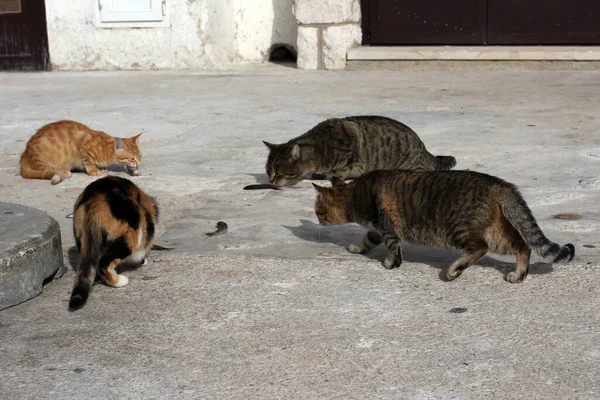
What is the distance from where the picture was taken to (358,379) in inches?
124

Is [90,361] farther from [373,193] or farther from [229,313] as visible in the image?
[373,193]

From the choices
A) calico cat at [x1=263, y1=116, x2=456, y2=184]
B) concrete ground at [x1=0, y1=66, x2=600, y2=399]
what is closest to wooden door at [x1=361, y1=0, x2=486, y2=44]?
concrete ground at [x1=0, y1=66, x2=600, y2=399]

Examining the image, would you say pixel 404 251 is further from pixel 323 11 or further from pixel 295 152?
pixel 323 11

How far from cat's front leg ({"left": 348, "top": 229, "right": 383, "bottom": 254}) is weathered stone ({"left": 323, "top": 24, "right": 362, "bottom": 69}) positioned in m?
6.99

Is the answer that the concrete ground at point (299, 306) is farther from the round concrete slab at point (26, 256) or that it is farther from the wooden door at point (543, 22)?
the wooden door at point (543, 22)

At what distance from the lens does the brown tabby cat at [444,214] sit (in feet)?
13.1

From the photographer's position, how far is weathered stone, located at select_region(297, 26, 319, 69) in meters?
11.4

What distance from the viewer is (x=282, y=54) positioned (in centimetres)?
1285

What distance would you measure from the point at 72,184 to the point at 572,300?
3.70 meters

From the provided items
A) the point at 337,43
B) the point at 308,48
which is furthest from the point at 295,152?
the point at 308,48

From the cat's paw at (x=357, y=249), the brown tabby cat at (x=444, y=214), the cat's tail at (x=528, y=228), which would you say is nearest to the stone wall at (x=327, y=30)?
the brown tabby cat at (x=444, y=214)

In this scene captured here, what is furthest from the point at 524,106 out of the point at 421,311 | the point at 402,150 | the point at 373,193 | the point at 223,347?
the point at 223,347

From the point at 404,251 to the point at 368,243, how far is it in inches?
8.7

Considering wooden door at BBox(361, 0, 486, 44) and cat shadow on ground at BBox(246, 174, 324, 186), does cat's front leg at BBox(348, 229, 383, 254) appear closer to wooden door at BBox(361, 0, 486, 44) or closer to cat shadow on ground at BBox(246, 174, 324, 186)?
cat shadow on ground at BBox(246, 174, 324, 186)
